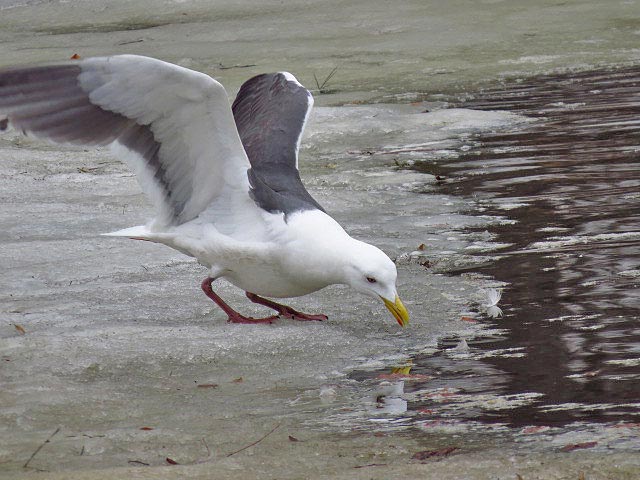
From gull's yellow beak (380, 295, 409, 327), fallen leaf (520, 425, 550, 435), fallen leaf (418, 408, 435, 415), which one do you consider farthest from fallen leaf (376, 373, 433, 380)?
fallen leaf (520, 425, 550, 435)

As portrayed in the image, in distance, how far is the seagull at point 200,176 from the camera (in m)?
5.07

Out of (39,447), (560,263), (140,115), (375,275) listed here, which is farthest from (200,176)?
(39,447)

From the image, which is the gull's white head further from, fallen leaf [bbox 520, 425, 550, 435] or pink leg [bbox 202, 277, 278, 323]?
fallen leaf [bbox 520, 425, 550, 435]

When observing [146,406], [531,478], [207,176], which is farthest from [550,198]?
[531,478]

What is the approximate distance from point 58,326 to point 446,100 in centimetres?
670

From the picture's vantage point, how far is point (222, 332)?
5.24 metres

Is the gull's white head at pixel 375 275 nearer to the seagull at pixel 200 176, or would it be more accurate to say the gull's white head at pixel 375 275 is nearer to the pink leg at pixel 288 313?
the seagull at pixel 200 176

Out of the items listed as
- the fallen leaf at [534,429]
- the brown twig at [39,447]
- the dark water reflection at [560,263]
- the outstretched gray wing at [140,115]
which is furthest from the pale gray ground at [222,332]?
the outstretched gray wing at [140,115]

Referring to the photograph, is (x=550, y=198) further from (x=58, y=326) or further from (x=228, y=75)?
(x=228, y=75)

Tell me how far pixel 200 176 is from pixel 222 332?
75 cm

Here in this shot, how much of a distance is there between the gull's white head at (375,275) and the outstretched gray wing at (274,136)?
418 mm

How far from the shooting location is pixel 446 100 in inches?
446

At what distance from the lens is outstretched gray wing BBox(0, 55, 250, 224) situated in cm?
503

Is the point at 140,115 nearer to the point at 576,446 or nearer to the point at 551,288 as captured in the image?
the point at 551,288
